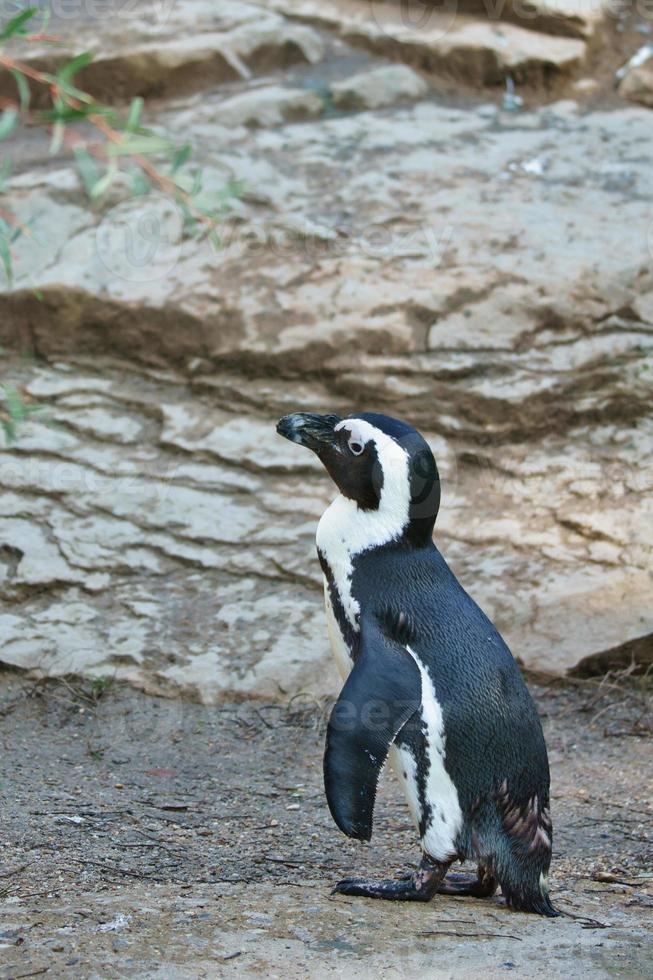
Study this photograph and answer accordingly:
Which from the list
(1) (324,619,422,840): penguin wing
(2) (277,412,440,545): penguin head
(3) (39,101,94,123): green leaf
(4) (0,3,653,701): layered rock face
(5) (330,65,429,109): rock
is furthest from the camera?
(5) (330,65,429,109): rock

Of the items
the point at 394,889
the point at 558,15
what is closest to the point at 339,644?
the point at 394,889

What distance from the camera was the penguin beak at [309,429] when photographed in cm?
284

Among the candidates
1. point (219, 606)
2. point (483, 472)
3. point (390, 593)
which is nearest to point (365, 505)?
point (390, 593)

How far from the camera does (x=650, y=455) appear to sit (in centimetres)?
440

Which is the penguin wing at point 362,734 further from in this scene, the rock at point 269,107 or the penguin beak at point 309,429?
the rock at point 269,107

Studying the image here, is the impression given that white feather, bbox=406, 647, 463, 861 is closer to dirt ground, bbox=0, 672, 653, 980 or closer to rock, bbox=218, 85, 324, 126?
dirt ground, bbox=0, 672, 653, 980

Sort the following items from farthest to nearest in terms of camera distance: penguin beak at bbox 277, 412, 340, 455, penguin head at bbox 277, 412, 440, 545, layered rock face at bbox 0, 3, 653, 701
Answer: layered rock face at bbox 0, 3, 653, 701, penguin beak at bbox 277, 412, 340, 455, penguin head at bbox 277, 412, 440, 545

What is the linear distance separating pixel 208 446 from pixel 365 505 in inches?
70.1

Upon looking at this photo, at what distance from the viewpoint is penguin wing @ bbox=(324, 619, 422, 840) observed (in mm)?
2453

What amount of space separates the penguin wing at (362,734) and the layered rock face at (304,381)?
4.21 feet

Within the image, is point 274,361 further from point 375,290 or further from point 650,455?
point 650,455

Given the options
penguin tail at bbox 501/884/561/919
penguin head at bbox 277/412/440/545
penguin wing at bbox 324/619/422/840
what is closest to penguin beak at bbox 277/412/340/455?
penguin head at bbox 277/412/440/545

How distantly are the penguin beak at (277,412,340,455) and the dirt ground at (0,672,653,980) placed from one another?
3.10 feet

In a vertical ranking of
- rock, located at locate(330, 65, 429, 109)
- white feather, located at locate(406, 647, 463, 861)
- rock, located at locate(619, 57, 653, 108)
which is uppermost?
rock, located at locate(619, 57, 653, 108)
